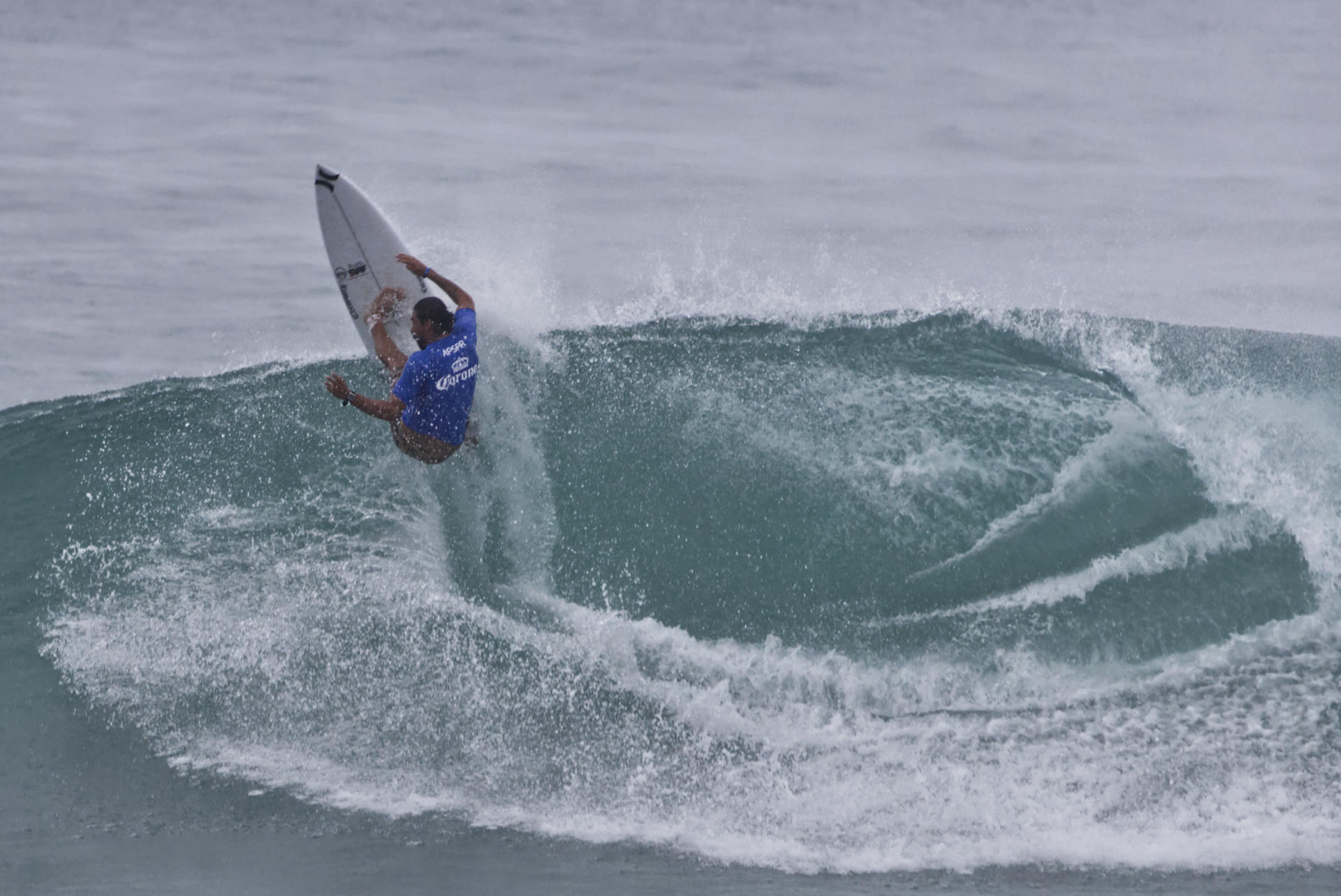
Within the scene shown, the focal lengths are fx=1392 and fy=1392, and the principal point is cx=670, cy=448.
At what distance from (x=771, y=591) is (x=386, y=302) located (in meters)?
2.97

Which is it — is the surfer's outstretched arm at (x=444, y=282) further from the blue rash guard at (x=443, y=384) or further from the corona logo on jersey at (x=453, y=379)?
the corona logo on jersey at (x=453, y=379)

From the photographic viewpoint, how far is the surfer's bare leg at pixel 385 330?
7.90 m

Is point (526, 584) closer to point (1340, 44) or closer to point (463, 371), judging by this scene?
point (463, 371)

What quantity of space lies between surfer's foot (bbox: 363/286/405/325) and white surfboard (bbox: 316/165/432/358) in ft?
0.13

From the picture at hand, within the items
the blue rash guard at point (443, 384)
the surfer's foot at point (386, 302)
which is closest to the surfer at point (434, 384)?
the blue rash guard at point (443, 384)

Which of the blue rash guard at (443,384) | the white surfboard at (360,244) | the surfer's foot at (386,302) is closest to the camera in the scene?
the blue rash guard at (443,384)

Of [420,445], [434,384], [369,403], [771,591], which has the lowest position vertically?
[771,591]

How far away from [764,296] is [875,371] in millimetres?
1136

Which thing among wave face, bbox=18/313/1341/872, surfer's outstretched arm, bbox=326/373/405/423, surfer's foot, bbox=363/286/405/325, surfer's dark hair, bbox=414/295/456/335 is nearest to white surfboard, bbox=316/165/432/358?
surfer's foot, bbox=363/286/405/325

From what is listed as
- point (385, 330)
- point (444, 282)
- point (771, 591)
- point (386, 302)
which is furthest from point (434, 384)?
point (771, 591)

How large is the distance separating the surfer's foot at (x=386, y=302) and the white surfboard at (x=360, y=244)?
39 millimetres

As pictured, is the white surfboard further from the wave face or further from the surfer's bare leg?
the wave face

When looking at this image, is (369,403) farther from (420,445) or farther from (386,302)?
(386,302)

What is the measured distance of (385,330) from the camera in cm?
839
